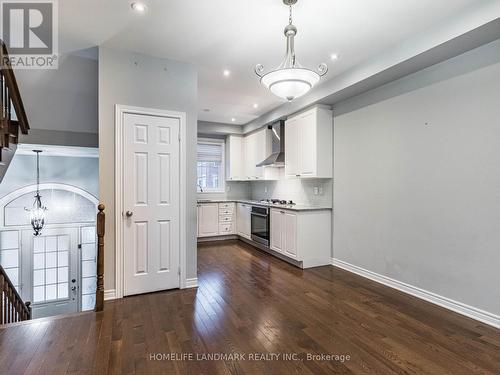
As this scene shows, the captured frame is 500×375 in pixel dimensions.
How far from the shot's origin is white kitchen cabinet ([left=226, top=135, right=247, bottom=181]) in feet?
22.5

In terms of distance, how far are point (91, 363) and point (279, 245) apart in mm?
3272

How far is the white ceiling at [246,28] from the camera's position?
236cm

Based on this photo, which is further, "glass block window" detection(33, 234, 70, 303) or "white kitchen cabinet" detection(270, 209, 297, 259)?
"glass block window" detection(33, 234, 70, 303)

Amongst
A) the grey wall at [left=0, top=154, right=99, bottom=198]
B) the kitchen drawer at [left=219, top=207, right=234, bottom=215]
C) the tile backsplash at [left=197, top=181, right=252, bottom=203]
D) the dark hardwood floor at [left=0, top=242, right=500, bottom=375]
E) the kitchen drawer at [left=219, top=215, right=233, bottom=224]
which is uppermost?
the grey wall at [left=0, top=154, right=99, bottom=198]

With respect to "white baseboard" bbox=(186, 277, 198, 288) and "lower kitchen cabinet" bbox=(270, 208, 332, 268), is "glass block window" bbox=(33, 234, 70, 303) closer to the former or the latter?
"white baseboard" bbox=(186, 277, 198, 288)

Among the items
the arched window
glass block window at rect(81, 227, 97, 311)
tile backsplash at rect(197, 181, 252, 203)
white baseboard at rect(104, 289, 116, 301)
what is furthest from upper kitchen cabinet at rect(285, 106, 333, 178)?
glass block window at rect(81, 227, 97, 311)

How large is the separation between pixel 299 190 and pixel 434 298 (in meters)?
2.84

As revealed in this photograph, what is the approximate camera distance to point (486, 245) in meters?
2.57

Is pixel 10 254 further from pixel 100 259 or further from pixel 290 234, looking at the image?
pixel 290 234

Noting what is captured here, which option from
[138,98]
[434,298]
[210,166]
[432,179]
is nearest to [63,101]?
[138,98]

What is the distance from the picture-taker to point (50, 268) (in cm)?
599

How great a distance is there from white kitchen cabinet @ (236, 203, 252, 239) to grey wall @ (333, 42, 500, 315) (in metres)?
2.37

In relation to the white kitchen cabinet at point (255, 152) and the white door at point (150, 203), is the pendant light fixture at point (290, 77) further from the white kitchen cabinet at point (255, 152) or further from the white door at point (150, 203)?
the white kitchen cabinet at point (255, 152)

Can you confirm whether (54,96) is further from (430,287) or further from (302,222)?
(430,287)
